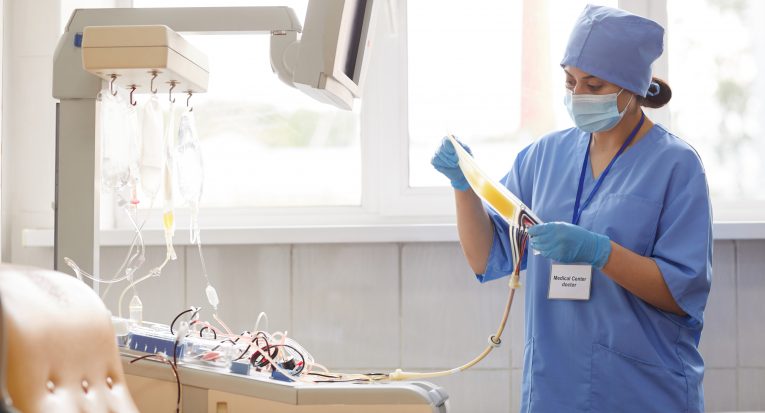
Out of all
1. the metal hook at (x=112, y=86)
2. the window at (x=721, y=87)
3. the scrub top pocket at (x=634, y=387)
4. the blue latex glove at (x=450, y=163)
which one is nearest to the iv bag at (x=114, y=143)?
the metal hook at (x=112, y=86)

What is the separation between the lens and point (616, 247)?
156 centimetres

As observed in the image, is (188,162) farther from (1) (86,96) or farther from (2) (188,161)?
(1) (86,96)

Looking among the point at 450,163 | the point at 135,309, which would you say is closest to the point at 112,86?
the point at 135,309

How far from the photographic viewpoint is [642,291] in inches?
62.2

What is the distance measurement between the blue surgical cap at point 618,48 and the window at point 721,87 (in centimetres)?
93

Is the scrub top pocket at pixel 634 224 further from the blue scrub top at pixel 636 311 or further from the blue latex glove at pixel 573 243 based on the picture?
the blue latex glove at pixel 573 243

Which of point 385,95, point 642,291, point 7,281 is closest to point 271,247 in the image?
point 385,95

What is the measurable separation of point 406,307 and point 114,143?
3.48ft

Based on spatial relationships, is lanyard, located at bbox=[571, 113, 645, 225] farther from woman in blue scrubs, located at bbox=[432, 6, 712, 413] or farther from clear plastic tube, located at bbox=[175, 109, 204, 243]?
clear plastic tube, located at bbox=[175, 109, 204, 243]

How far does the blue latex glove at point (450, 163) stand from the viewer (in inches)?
68.3

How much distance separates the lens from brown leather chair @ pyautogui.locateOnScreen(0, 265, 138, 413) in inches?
39.6

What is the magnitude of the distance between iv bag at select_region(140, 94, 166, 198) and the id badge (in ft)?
2.75

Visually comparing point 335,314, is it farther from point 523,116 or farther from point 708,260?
point 708,260

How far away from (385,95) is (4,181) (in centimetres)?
119
